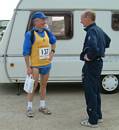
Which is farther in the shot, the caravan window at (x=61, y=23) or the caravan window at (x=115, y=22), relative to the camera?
the caravan window at (x=115, y=22)

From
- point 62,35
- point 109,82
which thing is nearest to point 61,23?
point 62,35

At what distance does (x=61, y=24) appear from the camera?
26.2 feet

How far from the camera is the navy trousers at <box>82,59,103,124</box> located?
18.3 ft

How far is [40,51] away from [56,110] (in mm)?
1299

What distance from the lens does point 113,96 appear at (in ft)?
26.4

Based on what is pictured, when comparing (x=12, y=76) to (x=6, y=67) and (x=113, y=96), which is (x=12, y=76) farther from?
(x=113, y=96)

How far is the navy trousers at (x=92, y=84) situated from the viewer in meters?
5.57

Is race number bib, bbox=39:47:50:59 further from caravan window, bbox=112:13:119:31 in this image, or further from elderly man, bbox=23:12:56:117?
caravan window, bbox=112:13:119:31

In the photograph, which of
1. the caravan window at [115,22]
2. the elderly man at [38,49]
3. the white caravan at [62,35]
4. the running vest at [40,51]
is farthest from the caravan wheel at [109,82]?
the running vest at [40,51]

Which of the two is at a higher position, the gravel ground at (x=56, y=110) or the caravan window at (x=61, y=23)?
the caravan window at (x=61, y=23)

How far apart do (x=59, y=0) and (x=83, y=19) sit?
248 centimetres

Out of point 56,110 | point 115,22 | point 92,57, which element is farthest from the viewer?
point 115,22

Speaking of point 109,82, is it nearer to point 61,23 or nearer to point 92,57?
point 61,23

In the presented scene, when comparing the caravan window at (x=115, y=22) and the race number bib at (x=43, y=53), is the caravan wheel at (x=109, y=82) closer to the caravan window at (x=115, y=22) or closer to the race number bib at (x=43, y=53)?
the caravan window at (x=115, y=22)
